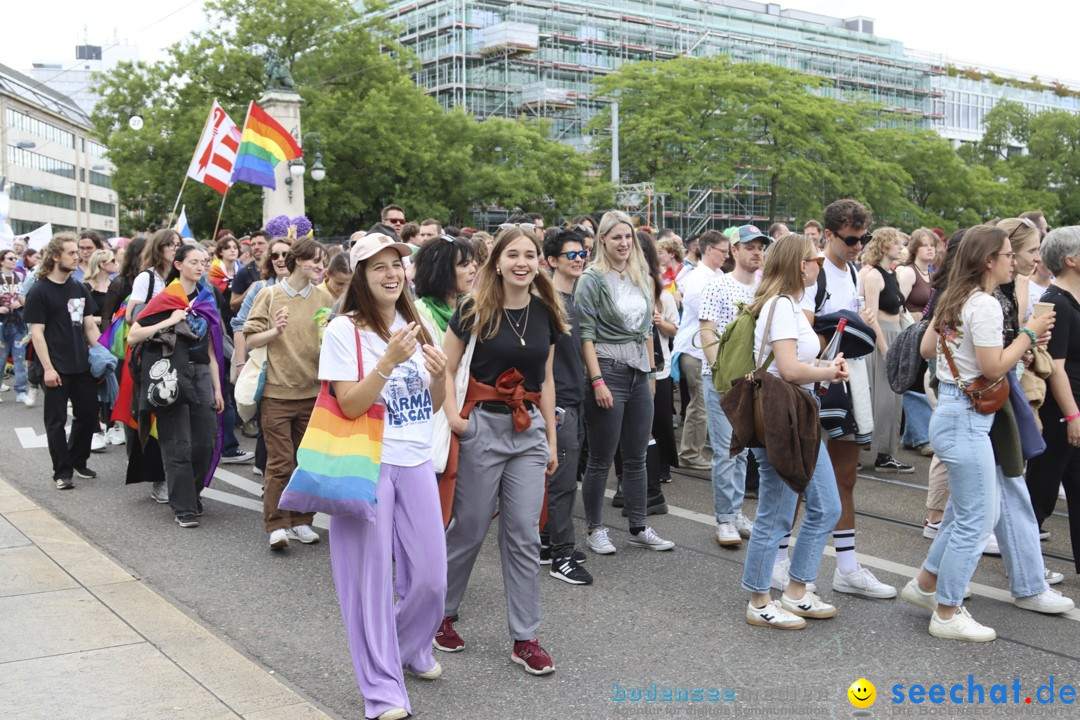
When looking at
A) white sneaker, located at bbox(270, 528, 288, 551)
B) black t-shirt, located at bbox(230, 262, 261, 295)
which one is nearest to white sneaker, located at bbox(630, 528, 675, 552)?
white sneaker, located at bbox(270, 528, 288, 551)

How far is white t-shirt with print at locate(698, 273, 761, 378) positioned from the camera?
24.1 ft

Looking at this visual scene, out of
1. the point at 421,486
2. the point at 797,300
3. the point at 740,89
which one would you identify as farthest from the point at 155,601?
the point at 740,89

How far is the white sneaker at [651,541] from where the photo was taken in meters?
6.61

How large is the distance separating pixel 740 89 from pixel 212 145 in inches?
1539

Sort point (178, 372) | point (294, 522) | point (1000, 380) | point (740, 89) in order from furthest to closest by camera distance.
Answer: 1. point (740, 89)
2. point (178, 372)
3. point (294, 522)
4. point (1000, 380)

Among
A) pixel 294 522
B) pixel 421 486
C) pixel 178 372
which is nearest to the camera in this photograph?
pixel 421 486

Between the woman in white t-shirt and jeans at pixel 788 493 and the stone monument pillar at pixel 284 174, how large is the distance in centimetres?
2385

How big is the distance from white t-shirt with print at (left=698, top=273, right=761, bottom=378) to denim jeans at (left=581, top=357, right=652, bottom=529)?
2.96 ft

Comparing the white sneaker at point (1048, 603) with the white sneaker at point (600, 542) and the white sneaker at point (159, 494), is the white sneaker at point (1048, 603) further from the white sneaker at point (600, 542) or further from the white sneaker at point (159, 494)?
the white sneaker at point (159, 494)

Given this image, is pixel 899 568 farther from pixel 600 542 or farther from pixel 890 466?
pixel 890 466

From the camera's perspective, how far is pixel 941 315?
5059 mm

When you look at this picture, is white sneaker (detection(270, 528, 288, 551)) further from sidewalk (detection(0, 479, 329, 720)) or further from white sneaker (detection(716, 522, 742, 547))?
white sneaker (detection(716, 522, 742, 547))

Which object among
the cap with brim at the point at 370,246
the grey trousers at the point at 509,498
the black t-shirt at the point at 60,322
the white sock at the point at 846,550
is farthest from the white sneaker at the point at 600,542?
the black t-shirt at the point at 60,322

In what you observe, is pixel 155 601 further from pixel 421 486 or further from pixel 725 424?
pixel 725 424
